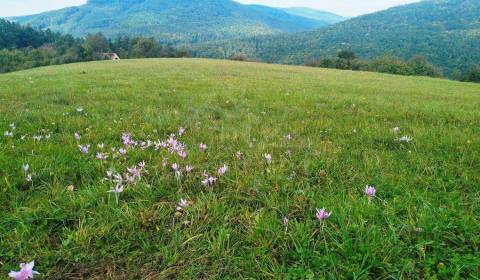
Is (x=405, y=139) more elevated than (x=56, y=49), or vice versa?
(x=405, y=139)

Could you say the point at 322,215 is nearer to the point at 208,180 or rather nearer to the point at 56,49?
the point at 208,180

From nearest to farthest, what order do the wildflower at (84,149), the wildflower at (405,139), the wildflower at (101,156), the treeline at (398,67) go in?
the wildflower at (101,156) < the wildflower at (84,149) < the wildflower at (405,139) < the treeline at (398,67)

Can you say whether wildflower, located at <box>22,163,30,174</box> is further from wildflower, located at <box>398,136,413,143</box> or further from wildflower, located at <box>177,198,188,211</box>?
wildflower, located at <box>398,136,413,143</box>

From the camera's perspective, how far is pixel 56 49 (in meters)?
112

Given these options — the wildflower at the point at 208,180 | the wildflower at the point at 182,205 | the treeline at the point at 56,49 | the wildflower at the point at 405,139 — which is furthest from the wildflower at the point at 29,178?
the treeline at the point at 56,49

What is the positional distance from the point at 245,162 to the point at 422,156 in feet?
7.89

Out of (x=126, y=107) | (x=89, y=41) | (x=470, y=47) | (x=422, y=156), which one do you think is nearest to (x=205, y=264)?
(x=422, y=156)

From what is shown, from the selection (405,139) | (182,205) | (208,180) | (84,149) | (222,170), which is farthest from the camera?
(405,139)

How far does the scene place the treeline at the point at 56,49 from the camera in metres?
86.6

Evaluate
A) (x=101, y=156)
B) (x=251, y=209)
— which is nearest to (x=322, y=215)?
(x=251, y=209)

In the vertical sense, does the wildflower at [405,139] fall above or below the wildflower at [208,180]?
below

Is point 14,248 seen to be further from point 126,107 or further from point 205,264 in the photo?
point 126,107

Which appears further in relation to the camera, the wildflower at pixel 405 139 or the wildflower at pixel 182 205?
the wildflower at pixel 405 139

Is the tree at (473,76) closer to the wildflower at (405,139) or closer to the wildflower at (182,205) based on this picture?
the wildflower at (405,139)
